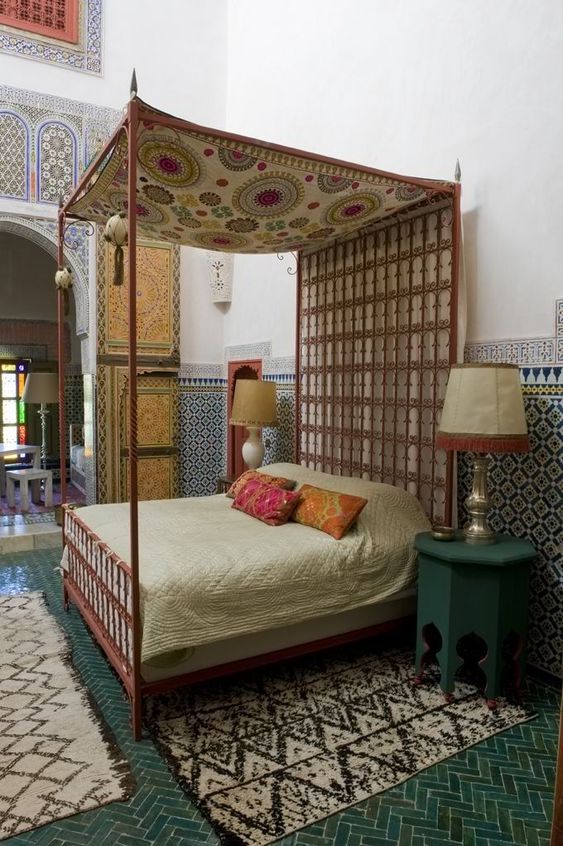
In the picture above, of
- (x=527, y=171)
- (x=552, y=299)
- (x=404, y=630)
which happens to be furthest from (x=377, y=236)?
(x=404, y=630)

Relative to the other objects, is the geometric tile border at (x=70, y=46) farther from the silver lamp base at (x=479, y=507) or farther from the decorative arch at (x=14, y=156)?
the silver lamp base at (x=479, y=507)

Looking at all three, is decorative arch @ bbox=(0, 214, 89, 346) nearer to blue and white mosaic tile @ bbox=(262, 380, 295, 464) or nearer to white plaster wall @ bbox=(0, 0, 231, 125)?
white plaster wall @ bbox=(0, 0, 231, 125)

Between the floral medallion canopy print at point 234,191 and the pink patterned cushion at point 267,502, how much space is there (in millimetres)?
1753

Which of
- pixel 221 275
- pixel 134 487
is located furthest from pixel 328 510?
pixel 221 275

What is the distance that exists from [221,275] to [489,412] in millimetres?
4666

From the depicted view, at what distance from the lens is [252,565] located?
118 inches

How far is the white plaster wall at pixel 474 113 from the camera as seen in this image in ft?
10.6

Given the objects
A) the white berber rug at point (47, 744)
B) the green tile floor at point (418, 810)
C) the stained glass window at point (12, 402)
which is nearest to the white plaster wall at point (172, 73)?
the white berber rug at point (47, 744)

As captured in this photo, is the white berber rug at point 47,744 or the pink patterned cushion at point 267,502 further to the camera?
the pink patterned cushion at point 267,502

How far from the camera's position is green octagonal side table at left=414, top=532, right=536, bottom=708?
114 inches

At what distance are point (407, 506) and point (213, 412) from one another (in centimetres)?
393

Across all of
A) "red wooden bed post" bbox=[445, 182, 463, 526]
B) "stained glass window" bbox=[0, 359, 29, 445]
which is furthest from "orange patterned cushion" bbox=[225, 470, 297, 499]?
"stained glass window" bbox=[0, 359, 29, 445]

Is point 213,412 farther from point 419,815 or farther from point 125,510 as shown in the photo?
point 419,815

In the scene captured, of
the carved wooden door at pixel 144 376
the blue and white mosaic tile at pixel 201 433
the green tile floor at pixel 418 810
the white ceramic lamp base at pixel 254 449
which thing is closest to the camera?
the green tile floor at pixel 418 810
